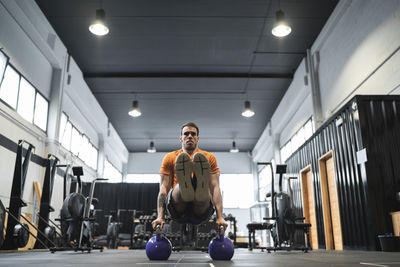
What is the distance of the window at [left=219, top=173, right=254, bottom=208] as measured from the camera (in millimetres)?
17625

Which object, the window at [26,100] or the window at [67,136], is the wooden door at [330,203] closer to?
the window at [26,100]

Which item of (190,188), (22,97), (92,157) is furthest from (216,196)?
(92,157)

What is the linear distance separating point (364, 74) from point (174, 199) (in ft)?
15.7

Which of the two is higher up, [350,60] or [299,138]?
[350,60]

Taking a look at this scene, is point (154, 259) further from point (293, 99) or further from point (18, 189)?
point (293, 99)

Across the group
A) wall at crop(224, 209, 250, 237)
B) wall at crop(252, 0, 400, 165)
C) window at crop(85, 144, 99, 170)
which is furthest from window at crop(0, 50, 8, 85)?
wall at crop(224, 209, 250, 237)

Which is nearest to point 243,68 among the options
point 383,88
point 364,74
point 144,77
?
point 144,77

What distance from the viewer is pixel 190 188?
2.65 m

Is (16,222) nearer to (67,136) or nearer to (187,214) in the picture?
(187,214)

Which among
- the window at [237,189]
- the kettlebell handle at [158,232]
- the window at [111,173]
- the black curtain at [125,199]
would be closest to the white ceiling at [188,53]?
the window at [111,173]

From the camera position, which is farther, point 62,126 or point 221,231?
point 62,126

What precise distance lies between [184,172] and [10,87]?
5310 mm

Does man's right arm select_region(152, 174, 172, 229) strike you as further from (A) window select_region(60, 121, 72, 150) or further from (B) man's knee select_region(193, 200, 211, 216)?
(A) window select_region(60, 121, 72, 150)

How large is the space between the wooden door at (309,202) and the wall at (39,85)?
6.00 meters
